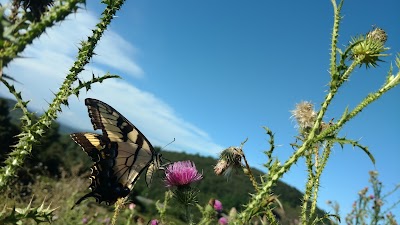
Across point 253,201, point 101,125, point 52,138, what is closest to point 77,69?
point 253,201

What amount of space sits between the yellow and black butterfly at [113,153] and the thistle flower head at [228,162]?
0.92 metres

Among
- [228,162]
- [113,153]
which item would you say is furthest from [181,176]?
[113,153]

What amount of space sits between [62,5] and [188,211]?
2020mm

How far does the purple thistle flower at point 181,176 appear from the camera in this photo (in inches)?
148

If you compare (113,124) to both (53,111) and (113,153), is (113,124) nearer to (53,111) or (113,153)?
(113,153)

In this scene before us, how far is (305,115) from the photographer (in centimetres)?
407

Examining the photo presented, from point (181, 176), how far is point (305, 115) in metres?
1.33

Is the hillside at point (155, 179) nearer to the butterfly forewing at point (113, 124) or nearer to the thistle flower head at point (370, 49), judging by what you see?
the butterfly forewing at point (113, 124)

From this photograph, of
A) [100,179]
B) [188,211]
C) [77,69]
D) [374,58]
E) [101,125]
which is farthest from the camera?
[100,179]

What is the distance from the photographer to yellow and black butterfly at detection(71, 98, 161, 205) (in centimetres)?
421

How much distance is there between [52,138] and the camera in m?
45.1

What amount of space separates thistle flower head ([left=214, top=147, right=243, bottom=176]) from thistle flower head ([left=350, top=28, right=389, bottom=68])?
1.27 metres

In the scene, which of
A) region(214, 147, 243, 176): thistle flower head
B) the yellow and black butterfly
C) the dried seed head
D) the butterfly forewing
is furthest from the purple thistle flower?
the dried seed head

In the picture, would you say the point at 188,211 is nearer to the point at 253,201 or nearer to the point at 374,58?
the point at 253,201
